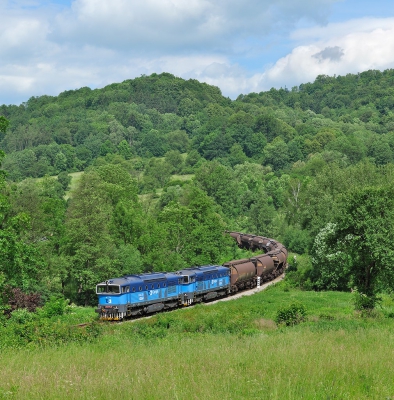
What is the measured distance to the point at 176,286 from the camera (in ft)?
154

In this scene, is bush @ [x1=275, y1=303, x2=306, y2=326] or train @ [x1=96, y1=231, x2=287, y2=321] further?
train @ [x1=96, y1=231, x2=287, y2=321]

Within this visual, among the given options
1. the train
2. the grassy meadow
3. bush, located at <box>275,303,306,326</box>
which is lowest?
the train

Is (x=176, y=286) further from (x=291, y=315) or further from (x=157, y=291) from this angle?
(x=291, y=315)

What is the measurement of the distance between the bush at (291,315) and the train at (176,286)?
14760 millimetres

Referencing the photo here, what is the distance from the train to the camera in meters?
40.6

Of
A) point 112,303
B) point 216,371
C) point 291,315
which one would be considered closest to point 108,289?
point 112,303

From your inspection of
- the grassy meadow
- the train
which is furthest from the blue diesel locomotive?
the grassy meadow

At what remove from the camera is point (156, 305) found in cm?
4425

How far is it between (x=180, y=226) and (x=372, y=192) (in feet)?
117

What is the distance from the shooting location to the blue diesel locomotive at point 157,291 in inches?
1593

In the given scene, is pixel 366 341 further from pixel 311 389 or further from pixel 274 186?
pixel 274 186

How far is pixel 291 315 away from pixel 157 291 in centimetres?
1719

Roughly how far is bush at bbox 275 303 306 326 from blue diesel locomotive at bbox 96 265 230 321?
1463 centimetres

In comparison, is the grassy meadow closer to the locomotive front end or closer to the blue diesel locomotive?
the locomotive front end
